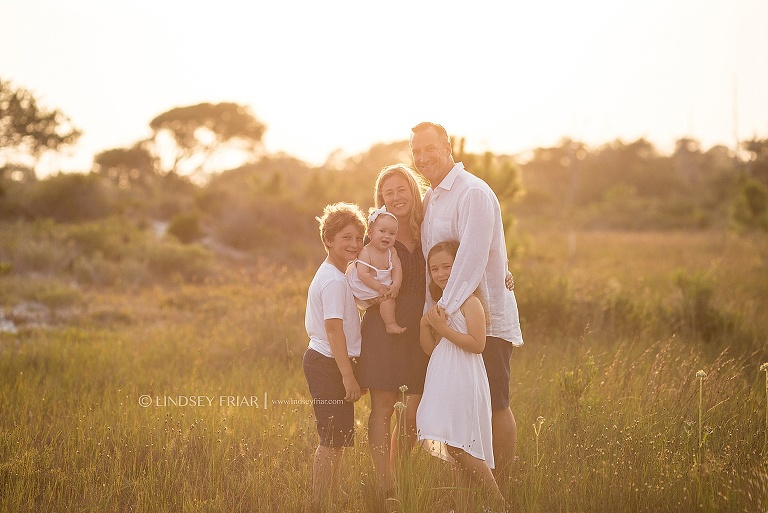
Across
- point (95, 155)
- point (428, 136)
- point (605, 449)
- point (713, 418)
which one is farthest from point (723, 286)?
point (95, 155)

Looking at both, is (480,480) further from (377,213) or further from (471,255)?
(377,213)

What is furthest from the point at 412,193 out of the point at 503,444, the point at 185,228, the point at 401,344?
the point at 185,228

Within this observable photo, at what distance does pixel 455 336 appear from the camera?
3.67 m

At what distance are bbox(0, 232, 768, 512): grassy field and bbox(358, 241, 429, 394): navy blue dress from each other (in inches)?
19.1

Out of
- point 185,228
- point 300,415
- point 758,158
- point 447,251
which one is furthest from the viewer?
point 758,158

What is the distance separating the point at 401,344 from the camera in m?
3.87

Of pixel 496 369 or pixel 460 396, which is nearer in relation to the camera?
pixel 460 396

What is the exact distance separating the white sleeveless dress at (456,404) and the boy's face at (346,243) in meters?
0.68

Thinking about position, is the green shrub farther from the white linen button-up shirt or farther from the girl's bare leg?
the girl's bare leg

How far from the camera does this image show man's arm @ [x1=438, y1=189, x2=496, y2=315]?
3688 millimetres

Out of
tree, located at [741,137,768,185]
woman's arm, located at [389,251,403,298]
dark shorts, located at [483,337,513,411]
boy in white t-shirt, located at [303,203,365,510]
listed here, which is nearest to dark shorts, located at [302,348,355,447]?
boy in white t-shirt, located at [303,203,365,510]

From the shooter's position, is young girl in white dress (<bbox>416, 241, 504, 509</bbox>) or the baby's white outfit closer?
young girl in white dress (<bbox>416, 241, 504, 509</bbox>)

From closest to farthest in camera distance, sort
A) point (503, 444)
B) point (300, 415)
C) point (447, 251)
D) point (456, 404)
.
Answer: point (456, 404), point (447, 251), point (503, 444), point (300, 415)

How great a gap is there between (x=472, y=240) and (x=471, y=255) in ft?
0.25
